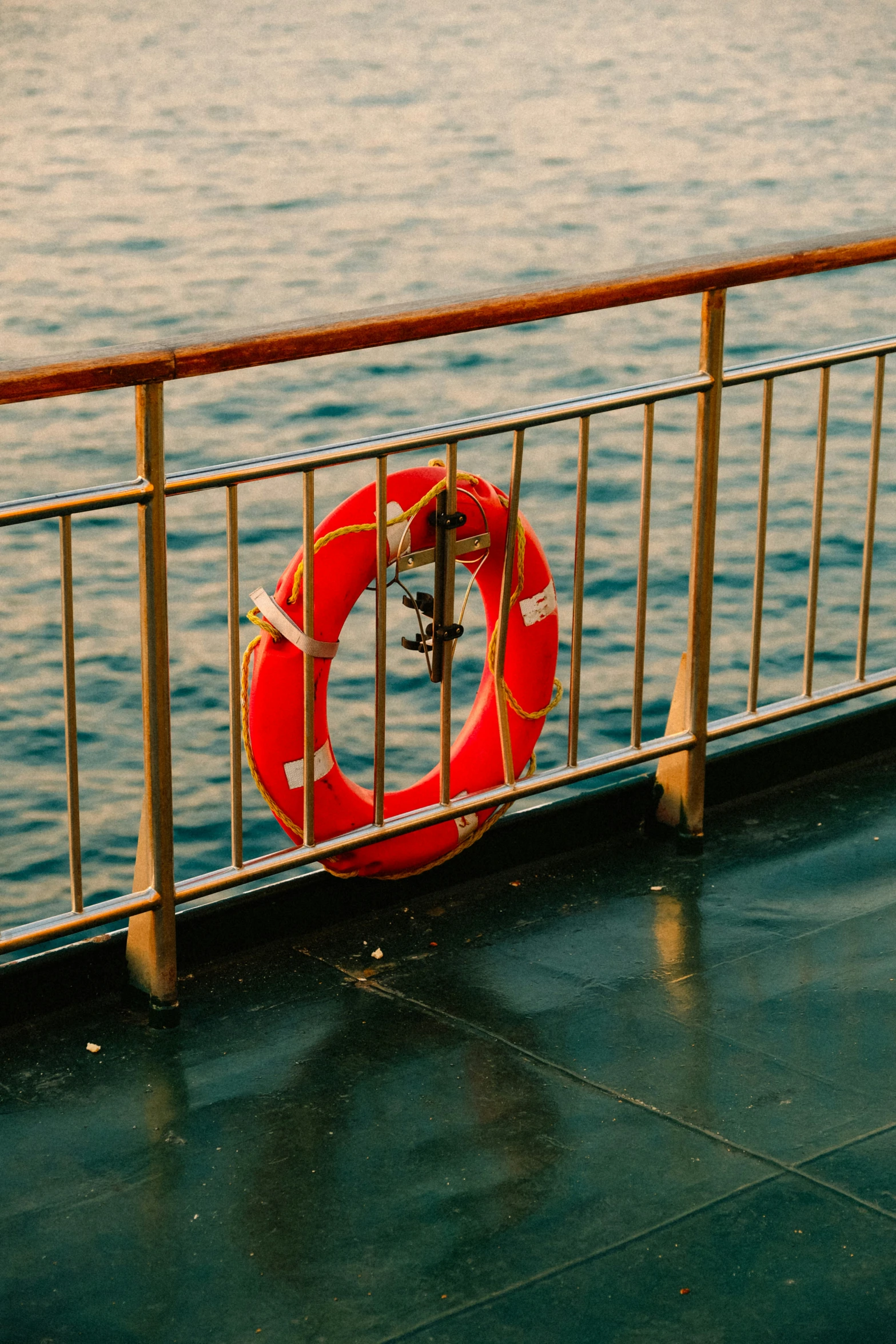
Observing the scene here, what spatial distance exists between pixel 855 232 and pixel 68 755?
1.66m

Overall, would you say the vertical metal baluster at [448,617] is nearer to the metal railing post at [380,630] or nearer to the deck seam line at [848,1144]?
the metal railing post at [380,630]

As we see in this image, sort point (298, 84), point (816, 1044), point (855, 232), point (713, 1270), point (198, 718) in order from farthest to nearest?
1. point (298, 84)
2. point (198, 718)
3. point (855, 232)
4. point (816, 1044)
5. point (713, 1270)

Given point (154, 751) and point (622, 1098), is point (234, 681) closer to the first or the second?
point (154, 751)

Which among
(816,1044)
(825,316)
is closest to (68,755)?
(816,1044)

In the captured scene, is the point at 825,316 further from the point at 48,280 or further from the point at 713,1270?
the point at 713,1270

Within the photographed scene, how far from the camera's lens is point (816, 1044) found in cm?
276

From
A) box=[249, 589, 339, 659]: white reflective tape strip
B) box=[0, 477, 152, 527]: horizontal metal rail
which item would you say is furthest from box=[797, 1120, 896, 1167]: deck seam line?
box=[0, 477, 152, 527]: horizontal metal rail

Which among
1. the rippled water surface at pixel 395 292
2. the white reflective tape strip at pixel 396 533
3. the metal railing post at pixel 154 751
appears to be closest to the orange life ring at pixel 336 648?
the white reflective tape strip at pixel 396 533

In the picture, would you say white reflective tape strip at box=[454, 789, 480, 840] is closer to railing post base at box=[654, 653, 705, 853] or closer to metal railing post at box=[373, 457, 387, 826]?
metal railing post at box=[373, 457, 387, 826]

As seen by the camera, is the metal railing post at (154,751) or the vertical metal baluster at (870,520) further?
the vertical metal baluster at (870,520)

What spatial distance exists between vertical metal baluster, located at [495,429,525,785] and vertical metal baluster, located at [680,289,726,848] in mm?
321

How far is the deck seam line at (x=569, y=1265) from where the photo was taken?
218cm

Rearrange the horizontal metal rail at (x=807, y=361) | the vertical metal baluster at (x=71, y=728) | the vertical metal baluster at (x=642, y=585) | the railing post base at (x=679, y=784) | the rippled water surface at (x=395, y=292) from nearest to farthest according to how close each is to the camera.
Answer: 1. the vertical metal baluster at (x=71, y=728)
2. the vertical metal baluster at (x=642, y=585)
3. the horizontal metal rail at (x=807, y=361)
4. the railing post base at (x=679, y=784)
5. the rippled water surface at (x=395, y=292)

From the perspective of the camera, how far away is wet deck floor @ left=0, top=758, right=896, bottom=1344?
222 centimetres
